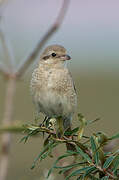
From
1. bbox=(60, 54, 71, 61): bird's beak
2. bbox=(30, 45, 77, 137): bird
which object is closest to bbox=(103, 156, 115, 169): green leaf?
bbox=(30, 45, 77, 137): bird

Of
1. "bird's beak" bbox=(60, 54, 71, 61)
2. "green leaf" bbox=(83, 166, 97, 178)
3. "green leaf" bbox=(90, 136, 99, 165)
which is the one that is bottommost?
"green leaf" bbox=(83, 166, 97, 178)

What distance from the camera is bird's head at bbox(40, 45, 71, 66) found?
3.33 m

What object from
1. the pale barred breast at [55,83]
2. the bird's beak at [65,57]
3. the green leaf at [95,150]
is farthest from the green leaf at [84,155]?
the bird's beak at [65,57]

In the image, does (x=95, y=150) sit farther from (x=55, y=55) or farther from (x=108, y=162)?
(x=55, y=55)

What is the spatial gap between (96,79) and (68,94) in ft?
43.9

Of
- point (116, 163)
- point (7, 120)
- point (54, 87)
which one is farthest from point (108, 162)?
point (54, 87)

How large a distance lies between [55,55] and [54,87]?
0.37 metres

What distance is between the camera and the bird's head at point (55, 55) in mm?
3334

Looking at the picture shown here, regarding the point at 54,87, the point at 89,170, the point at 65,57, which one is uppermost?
the point at 65,57

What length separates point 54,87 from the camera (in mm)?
3105

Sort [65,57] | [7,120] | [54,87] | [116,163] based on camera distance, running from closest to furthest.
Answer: [116,163]
[7,120]
[54,87]
[65,57]

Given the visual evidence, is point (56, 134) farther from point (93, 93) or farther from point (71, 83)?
point (93, 93)

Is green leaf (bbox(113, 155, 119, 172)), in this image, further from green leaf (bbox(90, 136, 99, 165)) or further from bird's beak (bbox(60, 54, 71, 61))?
bird's beak (bbox(60, 54, 71, 61))

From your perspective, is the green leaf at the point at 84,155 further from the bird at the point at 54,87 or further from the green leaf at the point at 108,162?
the bird at the point at 54,87
